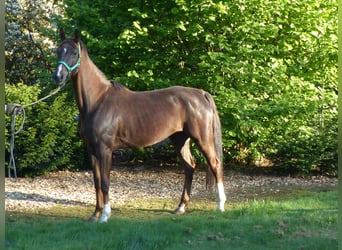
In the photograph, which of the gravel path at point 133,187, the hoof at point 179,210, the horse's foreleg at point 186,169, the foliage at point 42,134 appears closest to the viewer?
the hoof at point 179,210

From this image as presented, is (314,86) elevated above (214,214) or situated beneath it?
elevated above

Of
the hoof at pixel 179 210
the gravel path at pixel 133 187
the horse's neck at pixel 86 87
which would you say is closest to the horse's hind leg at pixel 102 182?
the horse's neck at pixel 86 87

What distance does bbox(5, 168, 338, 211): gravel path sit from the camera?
7.33 metres

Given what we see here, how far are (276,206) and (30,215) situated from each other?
10.4ft

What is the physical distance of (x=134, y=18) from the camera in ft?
32.3

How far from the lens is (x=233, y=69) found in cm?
912

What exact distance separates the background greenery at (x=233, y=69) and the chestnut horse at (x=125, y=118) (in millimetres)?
2731

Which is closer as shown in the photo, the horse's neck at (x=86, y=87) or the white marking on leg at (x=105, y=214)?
the white marking on leg at (x=105, y=214)

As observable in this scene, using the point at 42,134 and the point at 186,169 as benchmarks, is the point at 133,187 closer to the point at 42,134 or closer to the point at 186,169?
the point at 186,169

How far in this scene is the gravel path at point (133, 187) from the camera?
7333mm

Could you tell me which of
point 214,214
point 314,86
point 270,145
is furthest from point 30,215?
point 314,86

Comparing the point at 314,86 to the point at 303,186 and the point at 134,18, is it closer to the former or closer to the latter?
the point at 303,186

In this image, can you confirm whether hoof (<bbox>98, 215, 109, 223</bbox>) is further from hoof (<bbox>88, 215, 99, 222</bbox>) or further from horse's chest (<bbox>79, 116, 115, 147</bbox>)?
horse's chest (<bbox>79, 116, 115, 147</bbox>)

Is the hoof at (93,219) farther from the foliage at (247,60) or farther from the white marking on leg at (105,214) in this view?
the foliage at (247,60)
